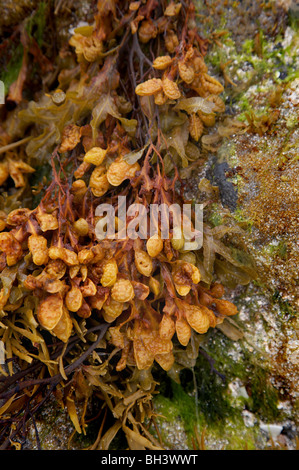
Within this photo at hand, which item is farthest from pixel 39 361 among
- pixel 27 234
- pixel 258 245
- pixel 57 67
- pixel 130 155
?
pixel 57 67

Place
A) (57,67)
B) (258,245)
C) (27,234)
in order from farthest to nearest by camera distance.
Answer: (57,67)
(258,245)
(27,234)

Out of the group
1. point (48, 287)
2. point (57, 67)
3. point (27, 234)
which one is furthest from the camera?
point (57, 67)

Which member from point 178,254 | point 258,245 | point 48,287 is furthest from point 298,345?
point 48,287
